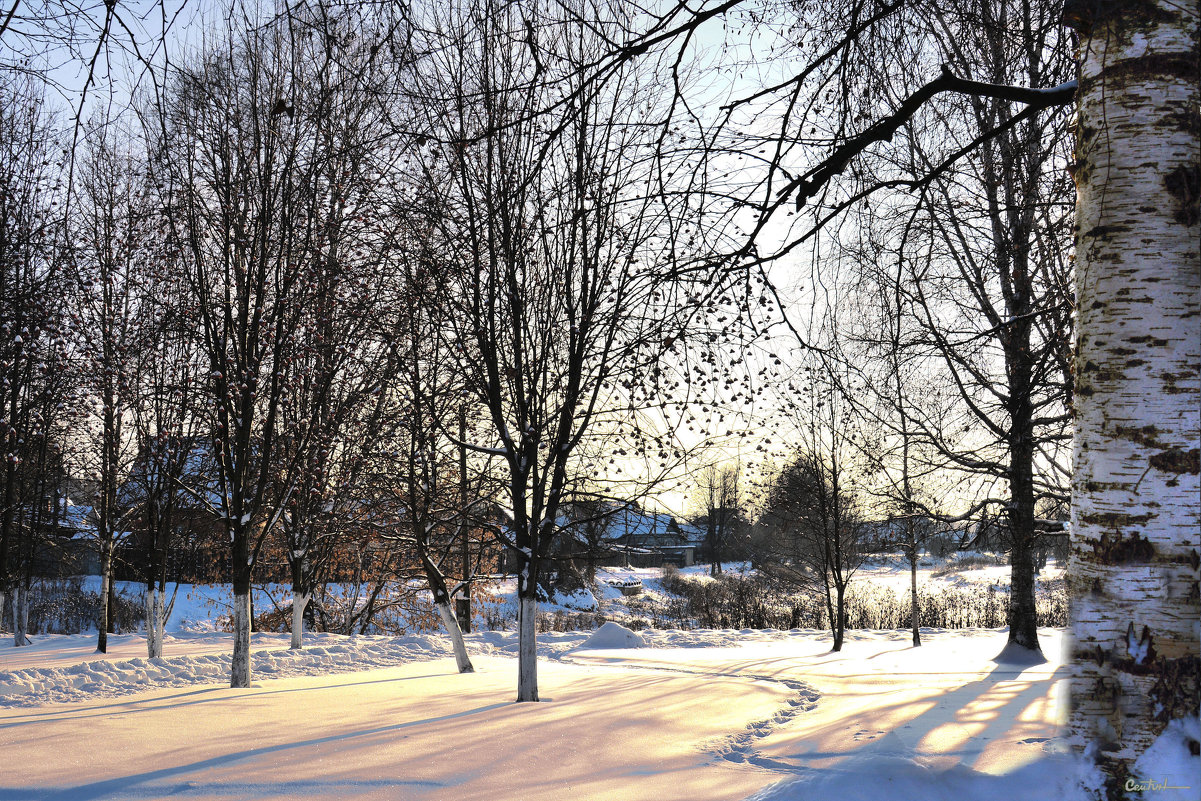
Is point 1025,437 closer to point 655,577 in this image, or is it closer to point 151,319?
point 151,319

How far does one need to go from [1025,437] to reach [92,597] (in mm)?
28288

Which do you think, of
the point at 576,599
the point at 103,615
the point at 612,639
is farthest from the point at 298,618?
the point at 576,599

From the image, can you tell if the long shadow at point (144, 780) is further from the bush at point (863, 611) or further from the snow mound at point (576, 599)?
the snow mound at point (576, 599)

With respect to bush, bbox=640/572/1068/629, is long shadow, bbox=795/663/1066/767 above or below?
above

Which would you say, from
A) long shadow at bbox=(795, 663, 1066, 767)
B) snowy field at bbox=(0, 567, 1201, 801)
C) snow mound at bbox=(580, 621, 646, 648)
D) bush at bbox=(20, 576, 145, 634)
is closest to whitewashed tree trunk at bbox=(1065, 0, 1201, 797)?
snowy field at bbox=(0, 567, 1201, 801)

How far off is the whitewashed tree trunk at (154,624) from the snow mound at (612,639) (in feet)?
25.1

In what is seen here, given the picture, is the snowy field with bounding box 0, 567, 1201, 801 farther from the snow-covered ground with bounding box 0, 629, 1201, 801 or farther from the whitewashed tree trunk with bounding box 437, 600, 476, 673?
the whitewashed tree trunk with bounding box 437, 600, 476, 673

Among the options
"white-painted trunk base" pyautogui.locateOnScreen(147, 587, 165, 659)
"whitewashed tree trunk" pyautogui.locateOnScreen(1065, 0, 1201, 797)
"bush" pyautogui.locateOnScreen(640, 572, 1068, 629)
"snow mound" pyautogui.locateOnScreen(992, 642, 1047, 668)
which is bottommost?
"bush" pyautogui.locateOnScreen(640, 572, 1068, 629)

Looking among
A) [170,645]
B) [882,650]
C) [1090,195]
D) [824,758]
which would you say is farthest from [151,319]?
[882,650]

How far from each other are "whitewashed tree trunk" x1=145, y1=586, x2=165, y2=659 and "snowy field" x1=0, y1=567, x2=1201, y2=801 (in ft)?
4.66

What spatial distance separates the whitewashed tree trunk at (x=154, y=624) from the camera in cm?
1088

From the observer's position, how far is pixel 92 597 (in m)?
24.5

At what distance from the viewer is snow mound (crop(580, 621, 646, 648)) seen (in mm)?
14742

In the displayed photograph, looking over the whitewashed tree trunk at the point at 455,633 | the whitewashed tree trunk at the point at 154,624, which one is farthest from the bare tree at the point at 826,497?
the whitewashed tree trunk at the point at 154,624
